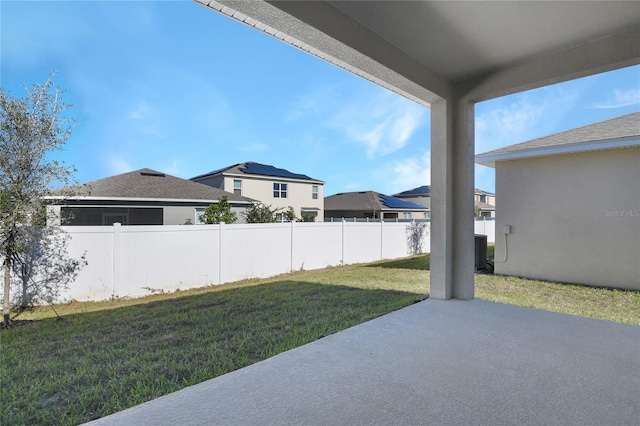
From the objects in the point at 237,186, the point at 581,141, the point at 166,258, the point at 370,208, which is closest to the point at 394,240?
the point at 581,141

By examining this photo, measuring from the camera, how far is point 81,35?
6188 mm

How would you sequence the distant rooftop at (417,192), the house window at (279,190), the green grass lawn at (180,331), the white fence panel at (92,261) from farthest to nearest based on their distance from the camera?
1. the distant rooftop at (417,192)
2. the house window at (279,190)
3. the white fence panel at (92,261)
4. the green grass lawn at (180,331)

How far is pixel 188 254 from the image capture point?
5809 mm

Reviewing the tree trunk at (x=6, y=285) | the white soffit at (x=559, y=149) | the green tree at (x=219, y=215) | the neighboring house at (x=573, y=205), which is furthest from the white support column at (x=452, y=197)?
the green tree at (x=219, y=215)

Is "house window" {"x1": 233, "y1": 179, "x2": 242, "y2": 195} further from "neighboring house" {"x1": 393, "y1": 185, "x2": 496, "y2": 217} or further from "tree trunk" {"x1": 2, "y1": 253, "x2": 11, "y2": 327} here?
"neighboring house" {"x1": 393, "y1": 185, "x2": 496, "y2": 217}

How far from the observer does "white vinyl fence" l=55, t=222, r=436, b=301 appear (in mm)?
5012

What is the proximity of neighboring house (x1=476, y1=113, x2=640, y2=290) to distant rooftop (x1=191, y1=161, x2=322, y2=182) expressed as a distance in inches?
431

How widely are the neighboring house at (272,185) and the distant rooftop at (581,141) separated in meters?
8.85

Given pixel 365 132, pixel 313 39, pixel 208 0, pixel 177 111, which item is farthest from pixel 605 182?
pixel 177 111

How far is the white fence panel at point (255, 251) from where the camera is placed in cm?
633

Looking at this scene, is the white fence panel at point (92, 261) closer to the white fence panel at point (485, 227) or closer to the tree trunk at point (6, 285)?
the tree trunk at point (6, 285)

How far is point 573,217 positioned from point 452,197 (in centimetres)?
360

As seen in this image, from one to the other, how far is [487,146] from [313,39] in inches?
250

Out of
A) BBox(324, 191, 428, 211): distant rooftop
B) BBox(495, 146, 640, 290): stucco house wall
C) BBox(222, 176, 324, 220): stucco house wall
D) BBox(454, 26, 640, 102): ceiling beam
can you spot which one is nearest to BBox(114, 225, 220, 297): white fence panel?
BBox(454, 26, 640, 102): ceiling beam
